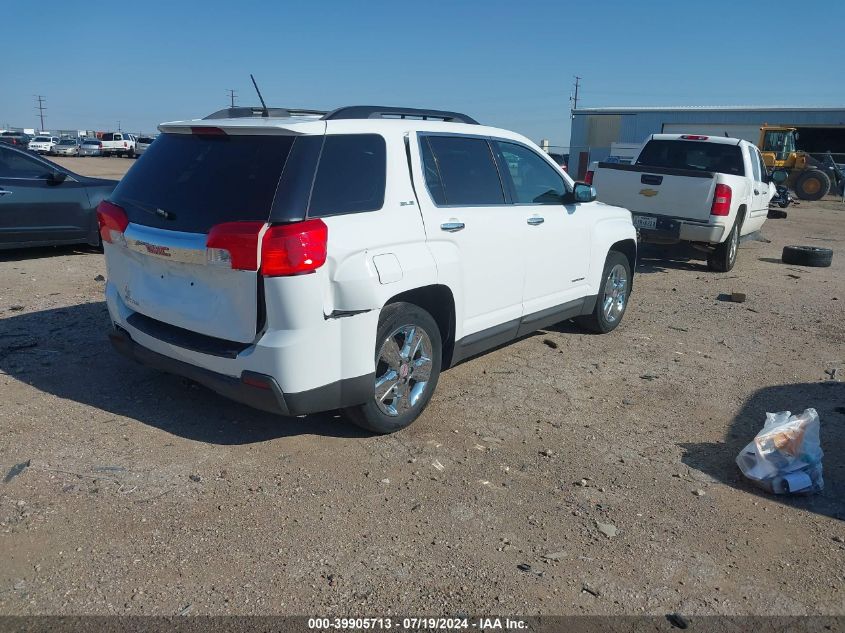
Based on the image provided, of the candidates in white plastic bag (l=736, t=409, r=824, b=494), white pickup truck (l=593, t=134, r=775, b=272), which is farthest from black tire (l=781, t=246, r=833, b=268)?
white plastic bag (l=736, t=409, r=824, b=494)

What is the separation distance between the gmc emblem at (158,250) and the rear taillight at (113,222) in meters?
0.34

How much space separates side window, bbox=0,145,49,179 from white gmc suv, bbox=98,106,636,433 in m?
5.66

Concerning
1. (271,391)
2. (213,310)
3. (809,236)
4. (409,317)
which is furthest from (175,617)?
(809,236)

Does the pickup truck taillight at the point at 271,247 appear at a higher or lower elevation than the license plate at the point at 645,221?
higher

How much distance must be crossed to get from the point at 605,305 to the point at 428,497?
3.77 metres

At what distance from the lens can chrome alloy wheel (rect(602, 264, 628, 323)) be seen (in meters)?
6.85

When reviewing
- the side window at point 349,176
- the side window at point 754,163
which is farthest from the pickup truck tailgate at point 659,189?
A: the side window at point 349,176

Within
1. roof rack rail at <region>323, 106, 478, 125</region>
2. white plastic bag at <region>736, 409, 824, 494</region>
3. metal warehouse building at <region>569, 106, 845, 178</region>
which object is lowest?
white plastic bag at <region>736, 409, 824, 494</region>

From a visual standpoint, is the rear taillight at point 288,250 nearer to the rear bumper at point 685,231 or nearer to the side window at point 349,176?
the side window at point 349,176

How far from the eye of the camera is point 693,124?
140ft

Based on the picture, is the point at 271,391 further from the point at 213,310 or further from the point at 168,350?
the point at 168,350

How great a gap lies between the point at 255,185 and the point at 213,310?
712mm

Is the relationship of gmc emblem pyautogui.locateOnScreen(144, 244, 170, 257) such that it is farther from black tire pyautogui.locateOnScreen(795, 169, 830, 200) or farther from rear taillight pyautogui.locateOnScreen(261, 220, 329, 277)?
black tire pyautogui.locateOnScreen(795, 169, 830, 200)

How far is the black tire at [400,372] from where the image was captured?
4117 mm
